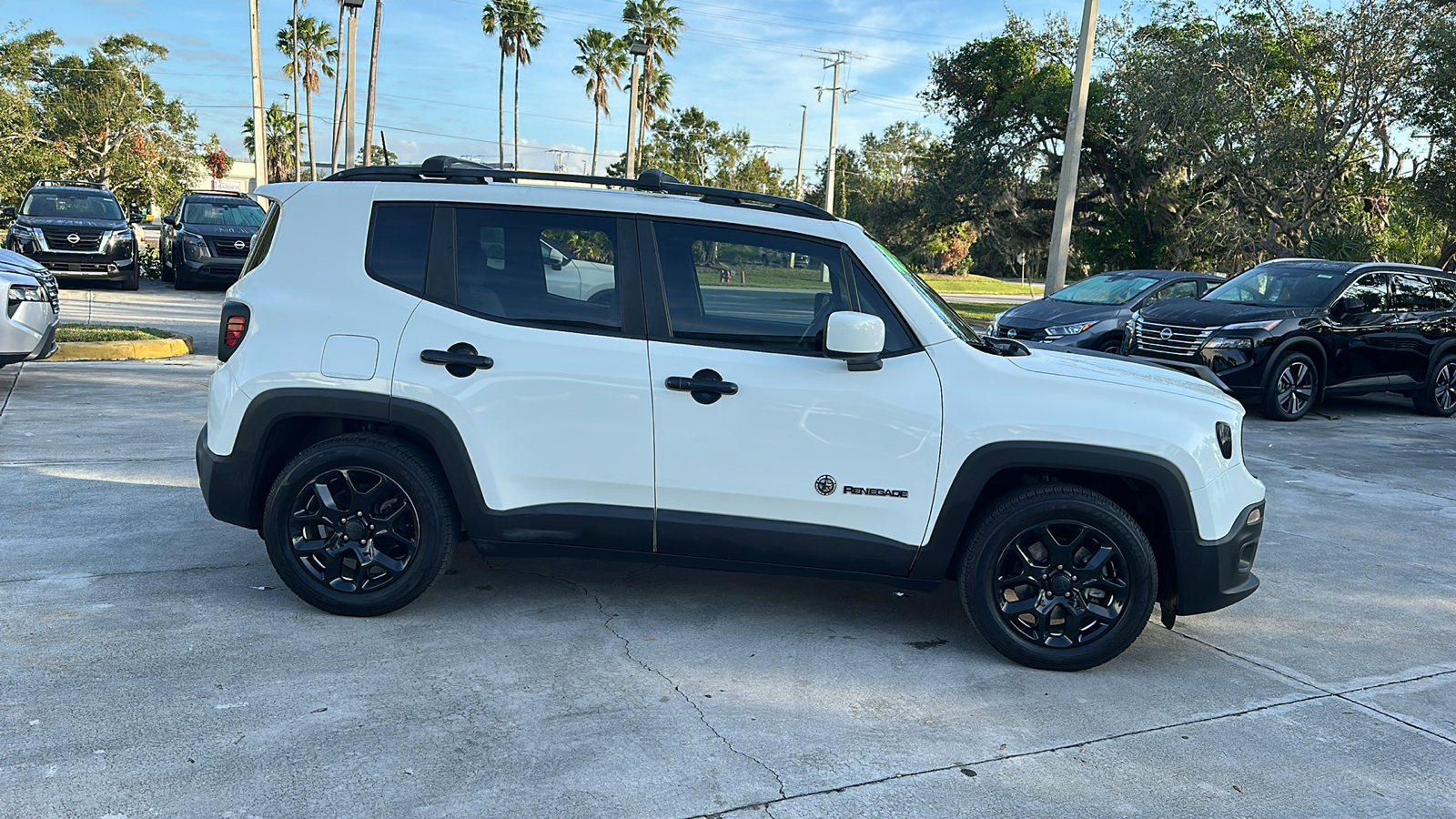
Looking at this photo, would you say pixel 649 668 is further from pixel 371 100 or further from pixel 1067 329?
pixel 371 100

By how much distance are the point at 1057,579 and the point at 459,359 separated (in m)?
2.52

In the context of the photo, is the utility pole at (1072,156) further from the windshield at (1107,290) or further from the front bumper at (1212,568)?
the front bumper at (1212,568)

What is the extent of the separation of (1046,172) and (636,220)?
93.2 feet

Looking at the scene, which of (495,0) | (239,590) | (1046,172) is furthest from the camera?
(495,0)

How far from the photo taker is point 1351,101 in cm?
2156

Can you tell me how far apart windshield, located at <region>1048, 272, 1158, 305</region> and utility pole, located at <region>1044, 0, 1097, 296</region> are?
2786 millimetres

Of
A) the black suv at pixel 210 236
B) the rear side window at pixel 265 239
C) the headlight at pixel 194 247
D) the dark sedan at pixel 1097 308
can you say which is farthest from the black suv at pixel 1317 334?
the headlight at pixel 194 247

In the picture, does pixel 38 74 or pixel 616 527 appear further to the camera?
pixel 38 74

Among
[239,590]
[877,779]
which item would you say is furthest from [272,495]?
[877,779]

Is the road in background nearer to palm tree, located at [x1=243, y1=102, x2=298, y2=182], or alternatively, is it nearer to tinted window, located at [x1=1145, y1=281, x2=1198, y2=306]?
tinted window, located at [x1=1145, y1=281, x2=1198, y2=306]

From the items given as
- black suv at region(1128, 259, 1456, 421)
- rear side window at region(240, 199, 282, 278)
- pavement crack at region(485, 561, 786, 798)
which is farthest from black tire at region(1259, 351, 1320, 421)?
rear side window at region(240, 199, 282, 278)

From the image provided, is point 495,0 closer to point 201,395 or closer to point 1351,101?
point 1351,101

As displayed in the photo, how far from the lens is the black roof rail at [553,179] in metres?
4.46

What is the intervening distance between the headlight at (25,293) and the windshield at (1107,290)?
36.8ft
